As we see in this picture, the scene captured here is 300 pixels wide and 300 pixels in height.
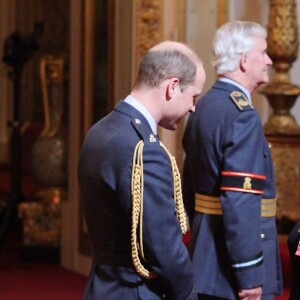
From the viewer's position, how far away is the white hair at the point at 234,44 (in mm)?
3504

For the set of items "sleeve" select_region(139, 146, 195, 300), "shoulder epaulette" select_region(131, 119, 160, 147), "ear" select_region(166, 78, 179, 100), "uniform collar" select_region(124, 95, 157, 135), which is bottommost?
"sleeve" select_region(139, 146, 195, 300)

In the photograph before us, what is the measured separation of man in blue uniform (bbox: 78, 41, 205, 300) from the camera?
8.27ft

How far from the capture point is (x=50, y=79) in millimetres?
7375

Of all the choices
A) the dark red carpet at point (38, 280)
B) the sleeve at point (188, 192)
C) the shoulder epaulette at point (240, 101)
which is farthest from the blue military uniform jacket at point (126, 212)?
the dark red carpet at point (38, 280)

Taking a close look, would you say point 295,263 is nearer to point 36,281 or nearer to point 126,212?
point 126,212

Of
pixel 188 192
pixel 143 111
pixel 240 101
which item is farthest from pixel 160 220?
pixel 188 192

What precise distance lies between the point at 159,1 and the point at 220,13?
0.47 m

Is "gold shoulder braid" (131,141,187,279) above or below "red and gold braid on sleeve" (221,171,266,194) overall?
above

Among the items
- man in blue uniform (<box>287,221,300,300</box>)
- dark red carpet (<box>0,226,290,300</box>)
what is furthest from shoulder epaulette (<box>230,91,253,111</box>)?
dark red carpet (<box>0,226,290,300</box>)

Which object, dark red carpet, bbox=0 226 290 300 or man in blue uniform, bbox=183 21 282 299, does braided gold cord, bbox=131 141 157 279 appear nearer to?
man in blue uniform, bbox=183 21 282 299

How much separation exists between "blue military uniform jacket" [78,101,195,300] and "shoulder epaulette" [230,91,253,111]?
0.86m

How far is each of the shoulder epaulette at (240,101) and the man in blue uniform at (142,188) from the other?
2.55ft

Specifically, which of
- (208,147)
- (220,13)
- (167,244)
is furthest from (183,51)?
(220,13)

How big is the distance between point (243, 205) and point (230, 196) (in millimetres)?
54
